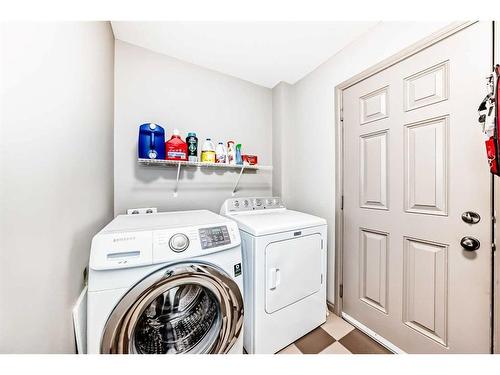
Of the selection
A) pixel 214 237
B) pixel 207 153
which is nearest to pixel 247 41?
pixel 207 153

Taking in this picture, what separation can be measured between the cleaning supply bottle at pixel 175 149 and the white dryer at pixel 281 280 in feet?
2.18

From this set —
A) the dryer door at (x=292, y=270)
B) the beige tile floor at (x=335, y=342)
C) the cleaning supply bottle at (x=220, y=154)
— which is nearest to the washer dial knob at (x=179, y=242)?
the dryer door at (x=292, y=270)

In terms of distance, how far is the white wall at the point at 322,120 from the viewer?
1334 millimetres

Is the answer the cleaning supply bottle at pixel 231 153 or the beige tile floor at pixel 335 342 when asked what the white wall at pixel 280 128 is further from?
the beige tile floor at pixel 335 342

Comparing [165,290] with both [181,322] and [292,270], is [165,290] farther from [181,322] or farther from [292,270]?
[292,270]

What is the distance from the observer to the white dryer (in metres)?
1.23

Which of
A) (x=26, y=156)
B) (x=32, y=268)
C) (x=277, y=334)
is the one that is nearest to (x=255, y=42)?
(x=26, y=156)

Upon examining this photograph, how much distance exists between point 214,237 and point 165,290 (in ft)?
1.12

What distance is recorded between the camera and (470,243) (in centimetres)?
101

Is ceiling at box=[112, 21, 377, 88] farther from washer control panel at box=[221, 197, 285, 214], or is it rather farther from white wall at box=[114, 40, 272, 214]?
washer control panel at box=[221, 197, 285, 214]

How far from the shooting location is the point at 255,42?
159 centimetres

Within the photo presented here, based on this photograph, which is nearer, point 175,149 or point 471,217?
point 471,217

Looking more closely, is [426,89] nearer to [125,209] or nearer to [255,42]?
[255,42]

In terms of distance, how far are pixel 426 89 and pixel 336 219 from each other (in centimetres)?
109
